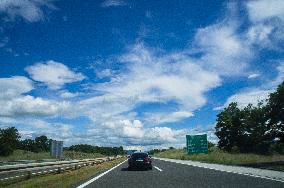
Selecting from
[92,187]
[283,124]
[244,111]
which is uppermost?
[244,111]

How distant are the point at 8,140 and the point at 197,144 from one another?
3682 inches

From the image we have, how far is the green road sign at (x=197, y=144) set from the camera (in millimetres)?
56906

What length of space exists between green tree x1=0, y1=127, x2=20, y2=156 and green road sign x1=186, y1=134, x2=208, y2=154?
88.7 m

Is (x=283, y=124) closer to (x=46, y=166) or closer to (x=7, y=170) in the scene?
(x=46, y=166)

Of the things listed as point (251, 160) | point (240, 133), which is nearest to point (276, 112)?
point (251, 160)

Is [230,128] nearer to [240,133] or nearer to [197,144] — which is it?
[240,133]

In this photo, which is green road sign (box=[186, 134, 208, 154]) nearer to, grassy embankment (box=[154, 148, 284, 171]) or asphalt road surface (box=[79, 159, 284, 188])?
grassy embankment (box=[154, 148, 284, 171])

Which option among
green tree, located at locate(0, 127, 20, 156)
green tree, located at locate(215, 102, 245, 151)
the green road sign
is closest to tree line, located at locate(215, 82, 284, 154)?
green tree, located at locate(215, 102, 245, 151)

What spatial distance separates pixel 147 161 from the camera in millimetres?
29672

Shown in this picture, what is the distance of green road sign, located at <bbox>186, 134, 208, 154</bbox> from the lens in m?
56.9

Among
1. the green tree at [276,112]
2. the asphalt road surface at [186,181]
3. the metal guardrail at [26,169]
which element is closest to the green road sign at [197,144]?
the green tree at [276,112]

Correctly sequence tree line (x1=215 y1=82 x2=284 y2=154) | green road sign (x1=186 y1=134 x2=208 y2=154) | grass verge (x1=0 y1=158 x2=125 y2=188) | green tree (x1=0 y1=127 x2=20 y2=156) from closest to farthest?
grass verge (x1=0 y1=158 x2=125 y2=188), green road sign (x1=186 y1=134 x2=208 y2=154), tree line (x1=215 y1=82 x2=284 y2=154), green tree (x1=0 y1=127 x2=20 y2=156)

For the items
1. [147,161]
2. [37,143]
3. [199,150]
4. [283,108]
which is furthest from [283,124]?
[37,143]

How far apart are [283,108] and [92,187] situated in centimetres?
3709
